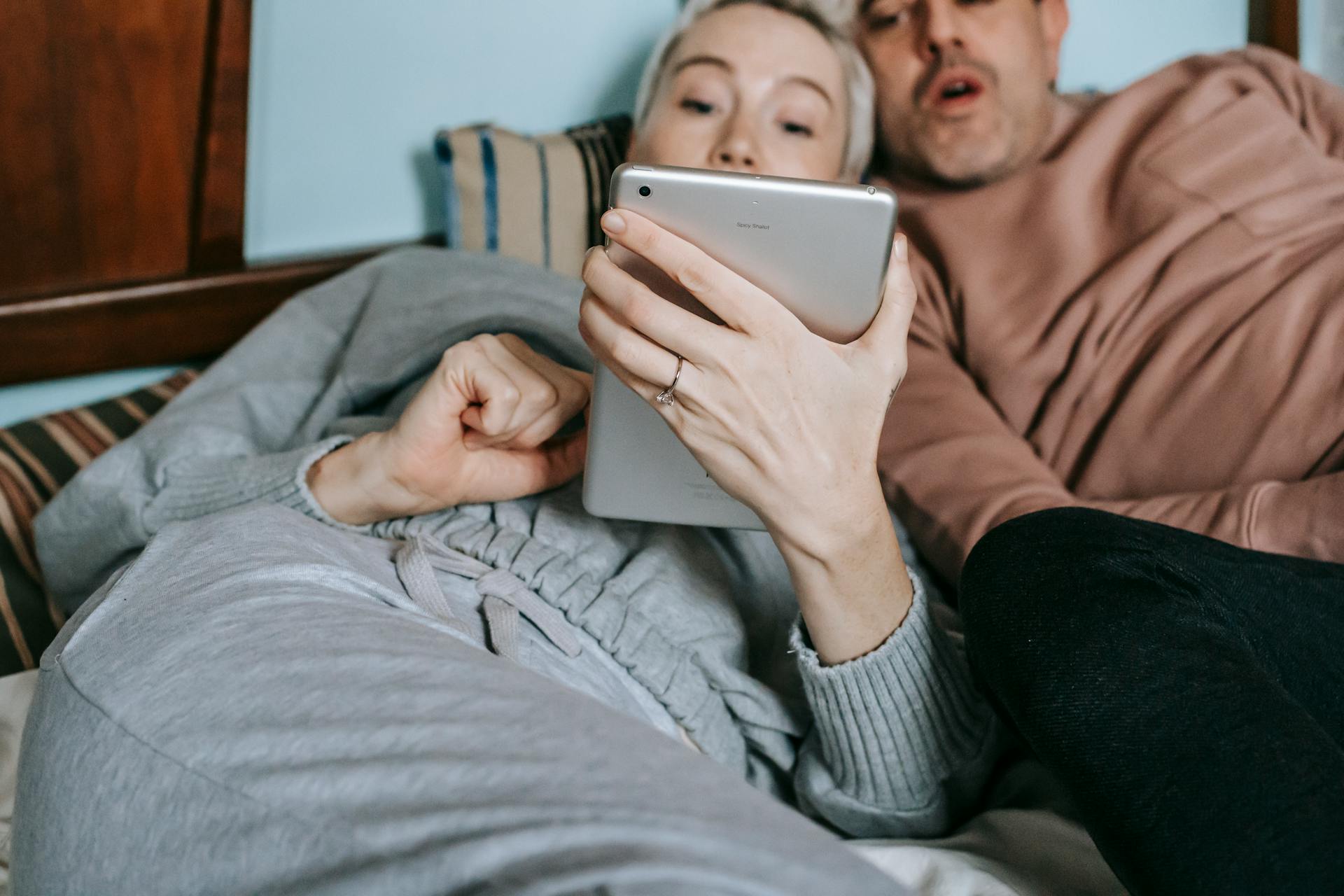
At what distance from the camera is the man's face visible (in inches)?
50.8

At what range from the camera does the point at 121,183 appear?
117 cm

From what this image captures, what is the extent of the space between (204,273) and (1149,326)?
1.14 metres

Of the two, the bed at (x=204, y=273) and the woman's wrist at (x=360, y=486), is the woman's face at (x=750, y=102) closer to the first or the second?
the bed at (x=204, y=273)

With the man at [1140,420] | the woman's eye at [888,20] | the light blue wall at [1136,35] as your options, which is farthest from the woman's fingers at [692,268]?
the light blue wall at [1136,35]

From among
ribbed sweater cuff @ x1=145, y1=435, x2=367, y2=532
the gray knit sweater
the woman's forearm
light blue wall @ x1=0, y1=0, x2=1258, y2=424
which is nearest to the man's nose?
light blue wall @ x1=0, y1=0, x2=1258, y2=424

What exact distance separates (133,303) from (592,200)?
585mm

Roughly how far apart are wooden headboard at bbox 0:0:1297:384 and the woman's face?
496mm

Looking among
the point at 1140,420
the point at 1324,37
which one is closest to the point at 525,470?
the point at 1140,420

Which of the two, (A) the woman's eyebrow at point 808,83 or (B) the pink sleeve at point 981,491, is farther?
(A) the woman's eyebrow at point 808,83

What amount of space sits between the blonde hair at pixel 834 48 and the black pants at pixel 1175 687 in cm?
72

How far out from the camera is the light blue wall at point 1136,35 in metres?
1.79

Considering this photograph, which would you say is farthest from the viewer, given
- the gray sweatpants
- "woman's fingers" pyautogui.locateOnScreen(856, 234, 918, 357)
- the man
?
"woman's fingers" pyautogui.locateOnScreen(856, 234, 918, 357)

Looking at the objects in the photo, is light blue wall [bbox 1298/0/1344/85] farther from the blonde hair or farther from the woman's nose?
the woman's nose

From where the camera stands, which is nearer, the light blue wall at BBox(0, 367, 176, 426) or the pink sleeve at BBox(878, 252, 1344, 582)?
the pink sleeve at BBox(878, 252, 1344, 582)
